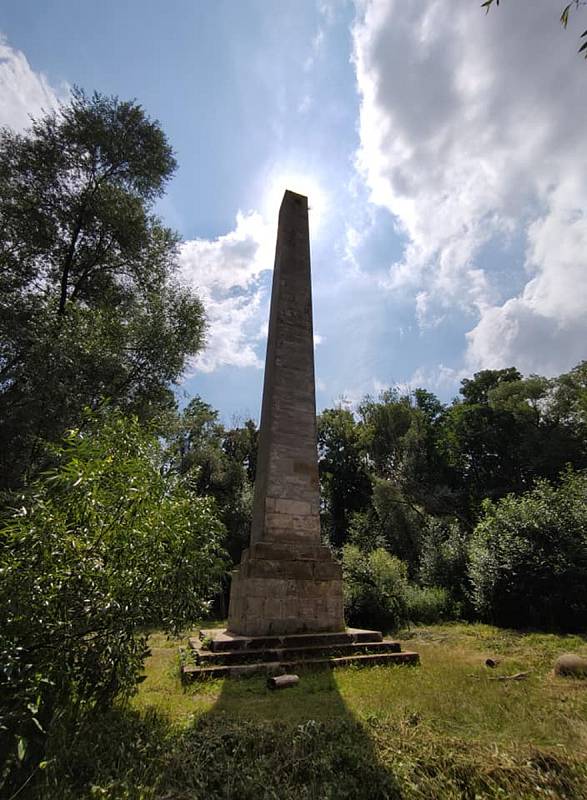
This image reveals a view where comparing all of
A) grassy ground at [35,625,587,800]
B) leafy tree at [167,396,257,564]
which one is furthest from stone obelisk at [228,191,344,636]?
leafy tree at [167,396,257,564]

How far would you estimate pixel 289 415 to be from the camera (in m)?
8.63

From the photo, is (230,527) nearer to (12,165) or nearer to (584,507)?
(584,507)

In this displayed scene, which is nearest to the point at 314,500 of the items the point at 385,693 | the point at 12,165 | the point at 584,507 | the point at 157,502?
the point at 385,693

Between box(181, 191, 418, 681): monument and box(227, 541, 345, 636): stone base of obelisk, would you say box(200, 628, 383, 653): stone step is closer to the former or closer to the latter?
box(181, 191, 418, 681): monument

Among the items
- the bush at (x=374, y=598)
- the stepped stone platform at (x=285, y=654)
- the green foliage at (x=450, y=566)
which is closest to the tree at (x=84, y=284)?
the stepped stone platform at (x=285, y=654)

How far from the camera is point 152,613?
422cm

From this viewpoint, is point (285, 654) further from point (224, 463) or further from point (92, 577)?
point (224, 463)

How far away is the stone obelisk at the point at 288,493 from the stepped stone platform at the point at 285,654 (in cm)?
38

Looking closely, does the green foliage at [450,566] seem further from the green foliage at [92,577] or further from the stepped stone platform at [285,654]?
the green foliage at [92,577]

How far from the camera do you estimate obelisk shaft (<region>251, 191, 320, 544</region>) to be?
8.04 m

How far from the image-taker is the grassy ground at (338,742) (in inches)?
114

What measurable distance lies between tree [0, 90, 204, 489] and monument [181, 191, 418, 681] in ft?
13.4

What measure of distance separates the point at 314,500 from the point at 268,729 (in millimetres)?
4739

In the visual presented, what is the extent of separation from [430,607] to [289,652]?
8.64 meters
